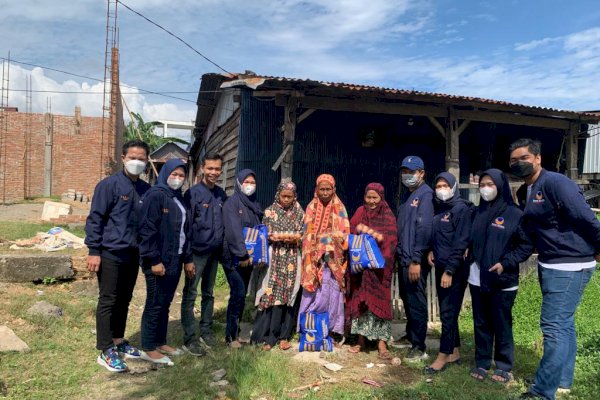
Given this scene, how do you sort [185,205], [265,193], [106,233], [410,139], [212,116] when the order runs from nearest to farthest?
[106,233]
[185,205]
[265,193]
[410,139]
[212,116]

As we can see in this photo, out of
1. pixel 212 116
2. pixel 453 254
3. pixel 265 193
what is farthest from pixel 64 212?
pixel 453 254

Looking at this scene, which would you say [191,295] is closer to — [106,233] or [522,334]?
[106,233]

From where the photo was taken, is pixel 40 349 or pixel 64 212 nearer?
pixel 40 349

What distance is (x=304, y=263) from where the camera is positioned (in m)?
4.09

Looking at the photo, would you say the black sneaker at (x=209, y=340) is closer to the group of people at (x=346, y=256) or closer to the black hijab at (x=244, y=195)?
the group of people at (x=346, y=256)

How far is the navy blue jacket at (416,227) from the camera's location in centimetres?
380

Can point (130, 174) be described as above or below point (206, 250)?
above

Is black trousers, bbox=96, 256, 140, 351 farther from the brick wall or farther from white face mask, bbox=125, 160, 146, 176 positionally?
the brick wall

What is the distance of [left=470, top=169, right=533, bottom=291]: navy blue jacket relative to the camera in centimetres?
321

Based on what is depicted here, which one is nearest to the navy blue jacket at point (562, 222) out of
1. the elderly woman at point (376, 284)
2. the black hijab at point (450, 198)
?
the black hijab at point (450, 198)

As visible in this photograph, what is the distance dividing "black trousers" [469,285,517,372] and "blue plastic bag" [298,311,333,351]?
134 centimetres

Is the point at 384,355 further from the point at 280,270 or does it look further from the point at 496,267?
the point at 496,267

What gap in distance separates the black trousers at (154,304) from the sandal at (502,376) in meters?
2.76

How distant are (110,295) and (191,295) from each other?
2.44 ft
